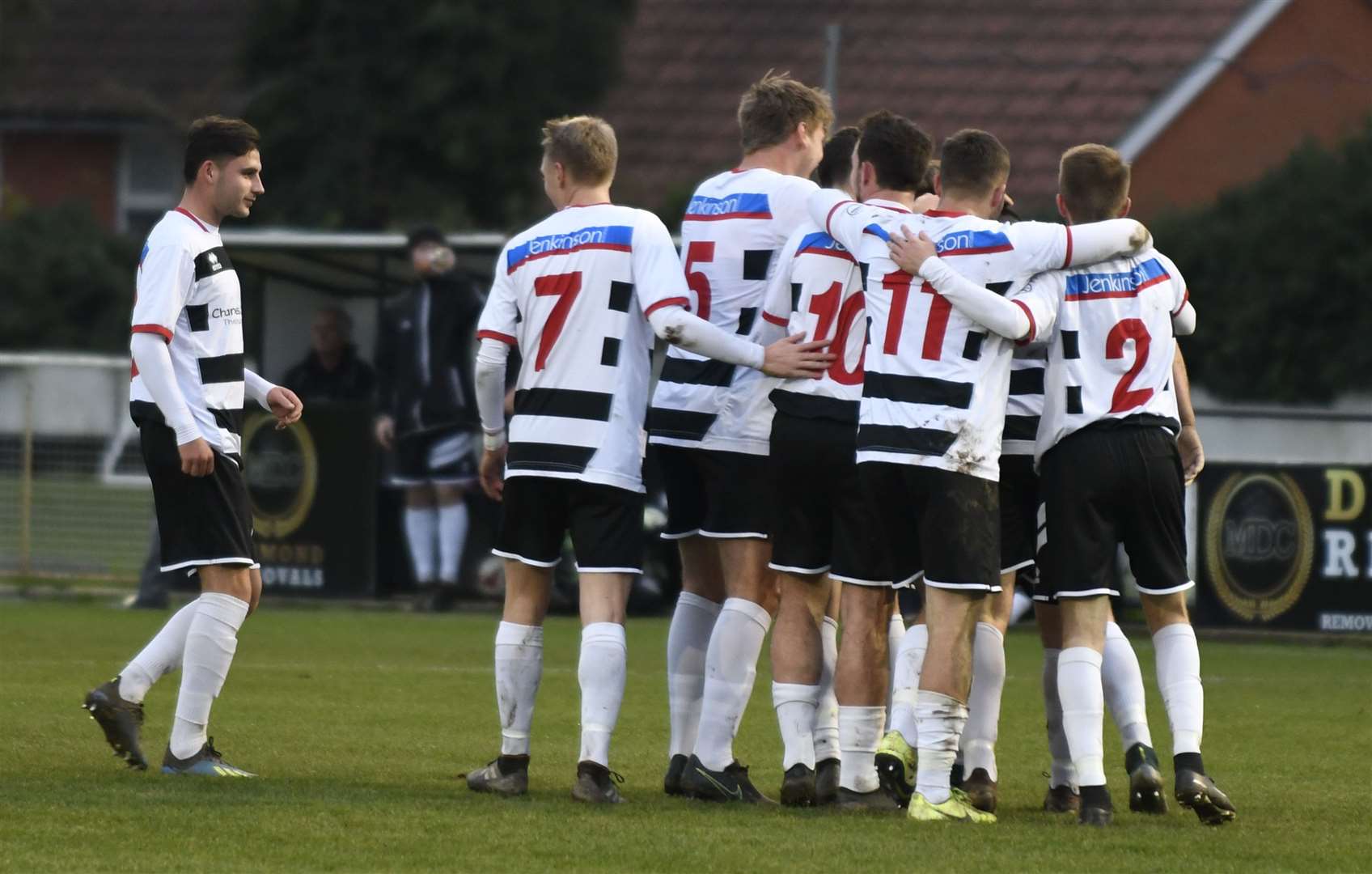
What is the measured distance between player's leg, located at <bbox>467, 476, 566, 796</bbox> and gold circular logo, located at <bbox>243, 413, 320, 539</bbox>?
8.33 meters

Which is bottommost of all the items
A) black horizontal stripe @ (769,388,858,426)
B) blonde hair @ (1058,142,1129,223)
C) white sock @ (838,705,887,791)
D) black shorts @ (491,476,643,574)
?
white sock @ (838,705,887,791)

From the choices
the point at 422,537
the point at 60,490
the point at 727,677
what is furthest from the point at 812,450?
the point at 60,490

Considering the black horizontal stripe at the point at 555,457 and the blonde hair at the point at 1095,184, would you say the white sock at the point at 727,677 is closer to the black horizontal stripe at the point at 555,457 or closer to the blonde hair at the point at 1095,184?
the black horizontal stripe at the point at 555,457

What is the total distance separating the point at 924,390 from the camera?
6523 millimetres

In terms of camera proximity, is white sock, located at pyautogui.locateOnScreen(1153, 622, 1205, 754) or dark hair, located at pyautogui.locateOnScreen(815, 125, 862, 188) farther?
dark hair, located at pyautogui.locateOnScreen(815, 125, 862, 188)

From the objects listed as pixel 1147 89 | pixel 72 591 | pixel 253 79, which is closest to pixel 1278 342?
pixel 1147 89

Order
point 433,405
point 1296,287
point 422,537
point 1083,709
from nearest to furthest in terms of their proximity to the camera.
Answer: point 1083,709 → point 433,405 → point 422,537 → point 1296,287

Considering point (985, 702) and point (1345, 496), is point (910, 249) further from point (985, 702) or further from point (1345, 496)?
point (1345, 496)

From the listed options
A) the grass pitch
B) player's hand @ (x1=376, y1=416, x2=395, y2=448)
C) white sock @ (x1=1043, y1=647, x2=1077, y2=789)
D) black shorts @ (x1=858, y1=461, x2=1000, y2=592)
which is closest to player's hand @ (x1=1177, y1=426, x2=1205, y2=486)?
white sock @ (x1=1043, y1=647, x2=1077, y2=789)

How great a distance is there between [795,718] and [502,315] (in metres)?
1.64

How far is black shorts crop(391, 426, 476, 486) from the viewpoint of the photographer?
1464 cm

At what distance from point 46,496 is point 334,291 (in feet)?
8.50

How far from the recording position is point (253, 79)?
90.4 feet

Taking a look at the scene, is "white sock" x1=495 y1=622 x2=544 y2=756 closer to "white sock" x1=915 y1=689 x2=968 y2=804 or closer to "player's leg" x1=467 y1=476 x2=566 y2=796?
→ "player's leg" x1=467 y1=476 x2=566 y2=796
